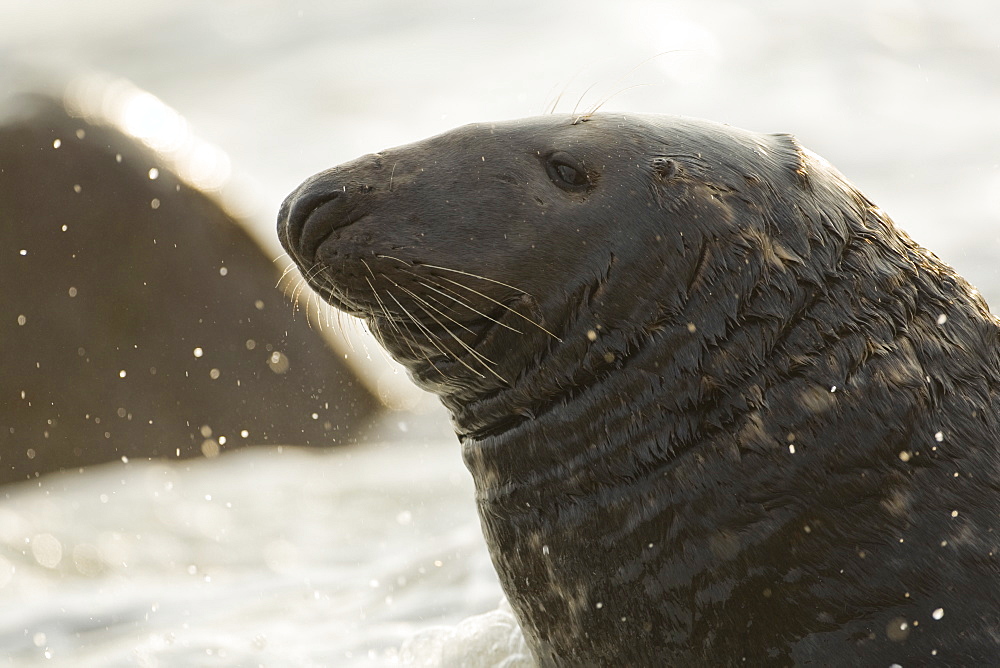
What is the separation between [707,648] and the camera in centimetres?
257

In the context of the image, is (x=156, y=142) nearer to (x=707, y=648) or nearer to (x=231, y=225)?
(x=231, y=225)

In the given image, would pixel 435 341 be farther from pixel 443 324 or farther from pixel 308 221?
pixel 308 221

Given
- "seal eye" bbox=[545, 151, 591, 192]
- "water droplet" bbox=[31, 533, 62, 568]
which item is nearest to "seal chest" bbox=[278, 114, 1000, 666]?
"seal eye" bbox=[545, 151, 591, 192]

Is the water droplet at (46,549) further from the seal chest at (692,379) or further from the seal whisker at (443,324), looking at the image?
the seal whisker at (443,324)

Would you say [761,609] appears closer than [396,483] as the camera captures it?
Yes

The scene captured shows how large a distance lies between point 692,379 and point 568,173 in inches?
21.1

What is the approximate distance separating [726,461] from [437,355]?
692mm

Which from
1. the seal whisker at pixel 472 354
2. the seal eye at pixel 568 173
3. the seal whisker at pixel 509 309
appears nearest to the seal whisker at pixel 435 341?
the seal whisker at pixel 472 354

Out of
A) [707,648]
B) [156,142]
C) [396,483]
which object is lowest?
[707,648]

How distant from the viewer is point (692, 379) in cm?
258

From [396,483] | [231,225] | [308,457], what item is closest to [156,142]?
[231,225]

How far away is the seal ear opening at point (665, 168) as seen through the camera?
→ 2682 millimetres

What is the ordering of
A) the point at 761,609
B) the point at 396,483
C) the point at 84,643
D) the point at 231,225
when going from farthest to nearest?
the point at 231,225 < the point at 396,483 < the point at 84,643 < the point at 761,609

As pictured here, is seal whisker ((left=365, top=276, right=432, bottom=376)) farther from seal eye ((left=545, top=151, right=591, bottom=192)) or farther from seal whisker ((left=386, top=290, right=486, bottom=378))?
seal eye ((left=545, top=151, right=591, bottom=192))
